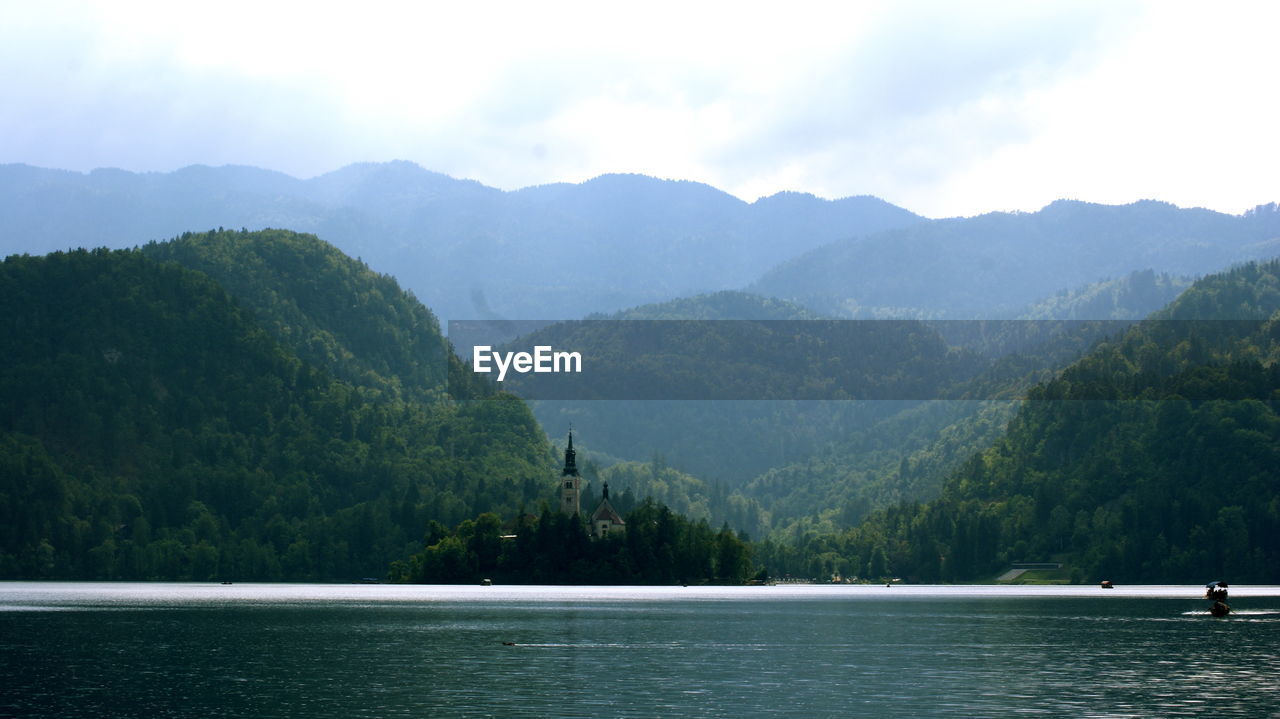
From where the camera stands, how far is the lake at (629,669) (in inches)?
3671

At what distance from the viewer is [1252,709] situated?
91438 mm

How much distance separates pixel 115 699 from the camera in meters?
94.7

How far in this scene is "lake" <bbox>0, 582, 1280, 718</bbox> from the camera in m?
93.2

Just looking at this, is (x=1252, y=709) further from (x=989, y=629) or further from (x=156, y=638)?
(x=156, y=638)

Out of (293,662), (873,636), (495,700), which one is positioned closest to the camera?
(495,700)

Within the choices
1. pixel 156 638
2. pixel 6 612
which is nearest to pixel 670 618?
pixel 156 638

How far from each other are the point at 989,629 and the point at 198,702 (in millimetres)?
101823

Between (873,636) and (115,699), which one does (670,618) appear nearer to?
(873,636)

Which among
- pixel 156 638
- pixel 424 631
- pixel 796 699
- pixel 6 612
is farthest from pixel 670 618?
pixel 796 699

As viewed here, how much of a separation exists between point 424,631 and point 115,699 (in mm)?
70938

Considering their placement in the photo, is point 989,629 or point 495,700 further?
point 989,629

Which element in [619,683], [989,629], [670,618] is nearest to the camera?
[619,683]

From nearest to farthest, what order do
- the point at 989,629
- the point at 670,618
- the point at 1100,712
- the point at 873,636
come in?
the point at 1100,712 → the point at 873,636 → the point at 989,629 → the point at 670,618

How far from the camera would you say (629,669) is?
11725 cm
